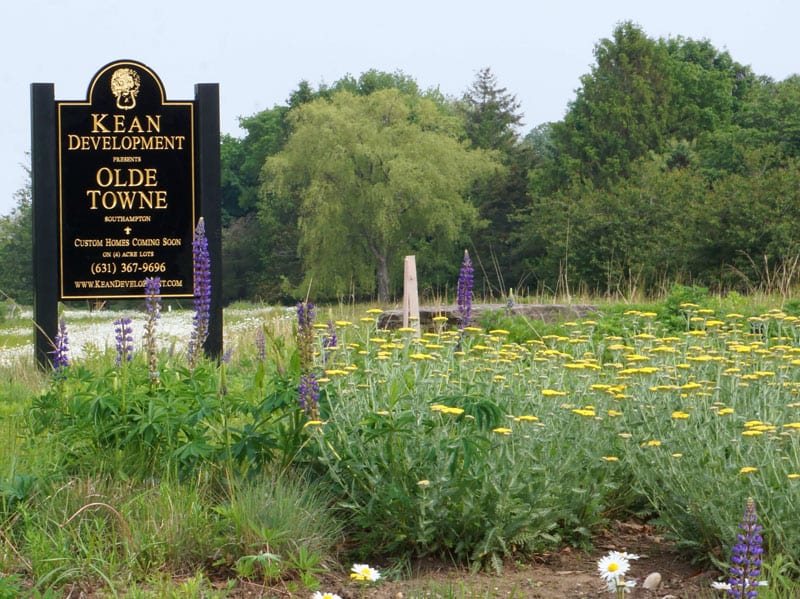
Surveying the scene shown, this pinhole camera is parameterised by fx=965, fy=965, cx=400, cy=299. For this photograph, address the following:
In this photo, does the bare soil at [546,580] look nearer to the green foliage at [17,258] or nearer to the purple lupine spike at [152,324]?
the purple lupine spike at [152,324]

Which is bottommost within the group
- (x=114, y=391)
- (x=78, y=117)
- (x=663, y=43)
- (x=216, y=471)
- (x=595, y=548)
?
(x=595, y=548)

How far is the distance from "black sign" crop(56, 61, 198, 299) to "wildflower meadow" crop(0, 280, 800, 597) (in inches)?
217

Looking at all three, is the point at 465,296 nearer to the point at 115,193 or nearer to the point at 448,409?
the point at 448,409

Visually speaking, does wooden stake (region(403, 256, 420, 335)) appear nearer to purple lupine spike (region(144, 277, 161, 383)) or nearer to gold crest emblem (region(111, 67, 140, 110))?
gold crest emblem (region(111, 67, 140, 110))

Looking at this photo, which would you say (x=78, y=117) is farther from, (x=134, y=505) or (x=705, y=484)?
(x=705, y=484)

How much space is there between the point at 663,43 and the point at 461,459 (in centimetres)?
5228

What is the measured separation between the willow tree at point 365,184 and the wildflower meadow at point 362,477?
36779 mm

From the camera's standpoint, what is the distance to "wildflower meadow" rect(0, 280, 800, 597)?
3883 mm

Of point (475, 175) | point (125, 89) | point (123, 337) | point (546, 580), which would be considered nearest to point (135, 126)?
point (125, 89)

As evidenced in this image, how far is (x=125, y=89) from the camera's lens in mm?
10539

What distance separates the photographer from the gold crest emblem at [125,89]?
1054 cm

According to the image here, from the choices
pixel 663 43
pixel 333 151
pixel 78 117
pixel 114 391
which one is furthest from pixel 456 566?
pixel 663 43

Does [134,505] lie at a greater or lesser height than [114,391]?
lesser

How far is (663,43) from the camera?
52.3 m
